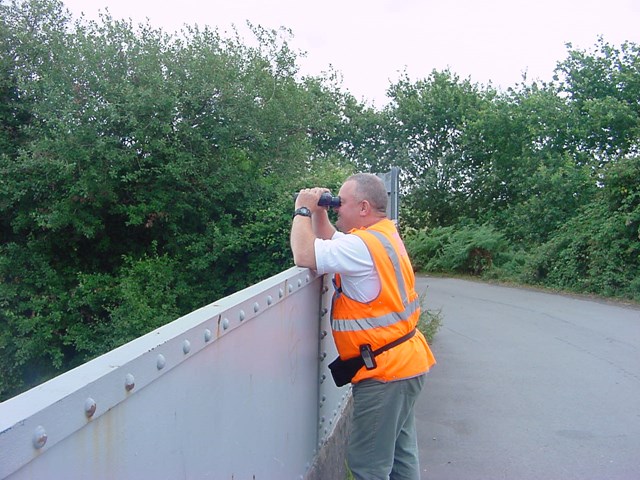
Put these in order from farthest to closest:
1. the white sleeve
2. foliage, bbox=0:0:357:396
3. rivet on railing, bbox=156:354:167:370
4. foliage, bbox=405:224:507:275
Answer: foliage, bbox=405:224:507:275 < foliage, bbox=0:0:357:396 < the white sleeve < rivet on railing, bbox=156:354:167:370

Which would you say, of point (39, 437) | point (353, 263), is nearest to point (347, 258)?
point (353, 263)

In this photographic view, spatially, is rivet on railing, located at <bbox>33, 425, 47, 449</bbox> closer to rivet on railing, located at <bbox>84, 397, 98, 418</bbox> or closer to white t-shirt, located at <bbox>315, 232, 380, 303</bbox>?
rivet on railing, located at <bbox>84, 397, 98, 418</bbox>

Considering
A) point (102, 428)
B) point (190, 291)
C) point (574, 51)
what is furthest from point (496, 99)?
point (102, 428)

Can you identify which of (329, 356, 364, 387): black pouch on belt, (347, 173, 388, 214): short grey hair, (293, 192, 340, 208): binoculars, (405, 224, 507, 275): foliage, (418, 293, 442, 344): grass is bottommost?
(405, 224, 507, 275): foliage

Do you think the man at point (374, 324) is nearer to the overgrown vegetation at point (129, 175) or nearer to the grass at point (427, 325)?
the grass at point (427, 325)

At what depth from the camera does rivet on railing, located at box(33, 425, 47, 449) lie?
41.8 inches

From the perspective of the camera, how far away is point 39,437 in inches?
42.0

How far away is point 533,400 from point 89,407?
20.7 feet

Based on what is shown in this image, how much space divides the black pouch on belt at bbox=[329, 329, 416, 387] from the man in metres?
0.01

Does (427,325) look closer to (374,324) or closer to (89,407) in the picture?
(374,324)

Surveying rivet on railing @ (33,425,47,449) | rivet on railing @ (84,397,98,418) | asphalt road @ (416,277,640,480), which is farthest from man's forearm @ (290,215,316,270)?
asphalt road @ (416,277,640,480)

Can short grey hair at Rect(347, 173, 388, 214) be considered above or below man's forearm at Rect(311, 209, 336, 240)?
above

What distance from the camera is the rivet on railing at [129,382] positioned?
1.37m

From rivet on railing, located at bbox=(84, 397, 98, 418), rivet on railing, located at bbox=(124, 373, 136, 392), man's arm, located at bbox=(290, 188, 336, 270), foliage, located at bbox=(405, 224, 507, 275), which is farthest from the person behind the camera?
foliage, located at bbox=(405, 224, 507, 275)
